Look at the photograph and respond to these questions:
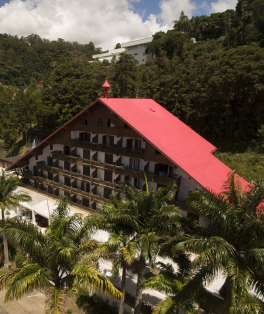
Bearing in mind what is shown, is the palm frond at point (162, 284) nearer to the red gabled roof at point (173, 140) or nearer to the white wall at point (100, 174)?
the red gabled roof at point (173, 140)

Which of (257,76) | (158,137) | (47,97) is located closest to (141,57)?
(47,97)

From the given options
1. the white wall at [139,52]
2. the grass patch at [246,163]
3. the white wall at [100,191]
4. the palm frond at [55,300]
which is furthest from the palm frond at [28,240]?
the white wall at [139,52]

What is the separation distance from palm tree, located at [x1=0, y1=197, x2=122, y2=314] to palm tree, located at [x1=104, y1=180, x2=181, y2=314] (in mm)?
2055

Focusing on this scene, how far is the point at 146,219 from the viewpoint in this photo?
582 inches

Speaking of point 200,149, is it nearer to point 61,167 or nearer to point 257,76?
point 257,76

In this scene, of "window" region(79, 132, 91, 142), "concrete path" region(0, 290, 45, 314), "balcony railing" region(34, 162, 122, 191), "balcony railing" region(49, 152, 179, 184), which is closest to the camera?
"concrete path" region(0, 290, 45, 314)

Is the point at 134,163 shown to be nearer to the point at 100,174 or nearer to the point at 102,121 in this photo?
the point at 100,174

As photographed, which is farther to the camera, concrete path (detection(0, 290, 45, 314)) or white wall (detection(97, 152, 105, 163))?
white wall (detection(97, 152, 105, 163))

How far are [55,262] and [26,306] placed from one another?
10.0m

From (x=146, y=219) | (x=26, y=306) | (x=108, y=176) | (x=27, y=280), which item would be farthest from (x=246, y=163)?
(x=27, y=280)

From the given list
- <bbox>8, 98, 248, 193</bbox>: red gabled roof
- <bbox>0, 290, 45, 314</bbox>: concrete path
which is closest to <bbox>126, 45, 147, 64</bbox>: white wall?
<bbox>8, 98, 248, 193</bbox>: red gabled roof

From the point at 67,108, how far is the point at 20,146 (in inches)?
956

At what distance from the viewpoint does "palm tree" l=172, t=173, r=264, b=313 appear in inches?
416

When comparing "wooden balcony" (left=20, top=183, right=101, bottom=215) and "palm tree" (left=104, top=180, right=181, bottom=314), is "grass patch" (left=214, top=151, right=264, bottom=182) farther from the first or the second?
"palm tree" (left=104, top=180, right=181, bottom=314)
